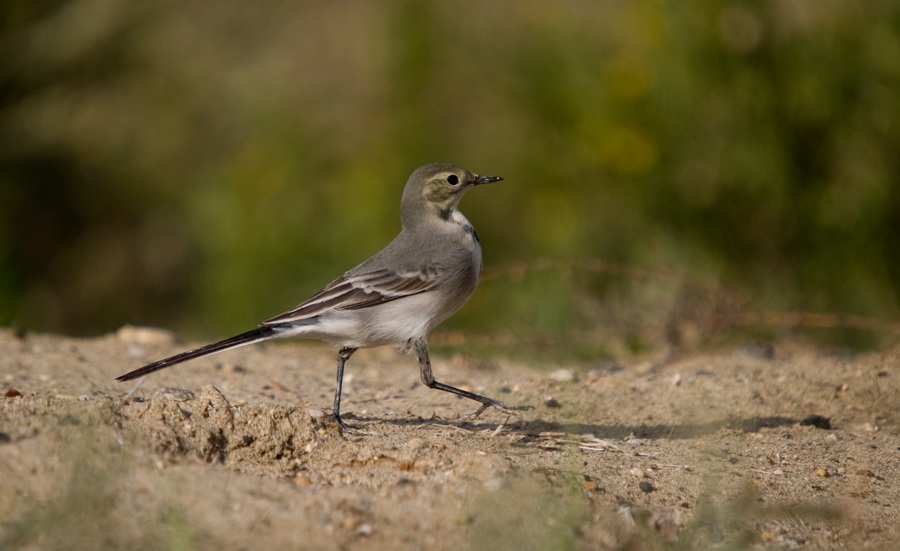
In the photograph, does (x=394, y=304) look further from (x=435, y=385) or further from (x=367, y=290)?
(x=435, y=385)

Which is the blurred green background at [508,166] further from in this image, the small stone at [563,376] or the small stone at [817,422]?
the small stone at [817,422]

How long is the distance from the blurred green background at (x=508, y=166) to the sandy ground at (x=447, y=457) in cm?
163

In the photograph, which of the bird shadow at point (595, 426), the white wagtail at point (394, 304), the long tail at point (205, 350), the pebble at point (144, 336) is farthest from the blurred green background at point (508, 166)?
the long tail at point (205, 350)

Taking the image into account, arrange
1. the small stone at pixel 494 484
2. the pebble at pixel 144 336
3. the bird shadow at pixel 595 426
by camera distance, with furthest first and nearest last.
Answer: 1. the pebble at pixel 144 336
2. the bird shadow at pixel 595 426
3. the small stone at pixel 494 484

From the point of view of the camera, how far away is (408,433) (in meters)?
5.30

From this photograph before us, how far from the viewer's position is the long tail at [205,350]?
5098 mm

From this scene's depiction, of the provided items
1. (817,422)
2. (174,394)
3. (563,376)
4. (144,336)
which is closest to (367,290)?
(174,394)

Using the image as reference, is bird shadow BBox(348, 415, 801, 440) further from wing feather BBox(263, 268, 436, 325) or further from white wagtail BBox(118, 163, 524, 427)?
wing feather BBox(263, 268, 436, 325)

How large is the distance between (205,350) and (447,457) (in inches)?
56.0

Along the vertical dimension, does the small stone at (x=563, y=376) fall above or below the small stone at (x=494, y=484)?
below

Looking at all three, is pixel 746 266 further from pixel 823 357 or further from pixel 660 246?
pixel 823 357

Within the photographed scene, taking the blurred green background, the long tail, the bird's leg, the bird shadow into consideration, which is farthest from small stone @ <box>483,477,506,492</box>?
the blurred green background

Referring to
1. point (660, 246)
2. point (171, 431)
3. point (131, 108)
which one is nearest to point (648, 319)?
point (660, 246)

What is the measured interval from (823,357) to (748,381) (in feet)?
4.60
